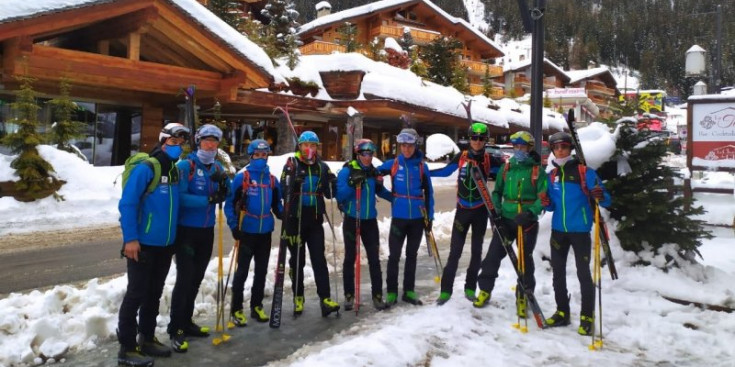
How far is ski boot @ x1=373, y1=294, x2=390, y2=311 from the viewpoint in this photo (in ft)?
17.7

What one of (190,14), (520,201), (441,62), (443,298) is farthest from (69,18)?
(441,62)

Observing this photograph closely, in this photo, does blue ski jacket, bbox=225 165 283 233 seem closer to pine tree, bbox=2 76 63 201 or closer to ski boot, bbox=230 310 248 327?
ski boot, bbox=230 310 248 327

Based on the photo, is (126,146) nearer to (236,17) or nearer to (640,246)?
(236,17)

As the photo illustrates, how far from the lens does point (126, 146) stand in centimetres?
1914

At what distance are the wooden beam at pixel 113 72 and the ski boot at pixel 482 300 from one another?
515 inches

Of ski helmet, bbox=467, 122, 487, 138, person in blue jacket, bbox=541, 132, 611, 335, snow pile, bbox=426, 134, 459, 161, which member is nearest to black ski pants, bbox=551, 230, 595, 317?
person in blue jacket, bbox=541, 132, 611, 335

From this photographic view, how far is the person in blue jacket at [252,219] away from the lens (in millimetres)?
4871

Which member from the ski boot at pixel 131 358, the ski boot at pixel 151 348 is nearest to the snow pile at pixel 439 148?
the ski boot at pixel 151 348

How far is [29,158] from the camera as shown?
38.1 feet

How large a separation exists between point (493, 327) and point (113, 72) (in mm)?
13798

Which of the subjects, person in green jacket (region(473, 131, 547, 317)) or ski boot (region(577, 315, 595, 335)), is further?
person in green jacket (region(473, 131, 547, 317))

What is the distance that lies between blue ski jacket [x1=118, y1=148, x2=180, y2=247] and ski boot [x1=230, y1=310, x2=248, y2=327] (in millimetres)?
1218

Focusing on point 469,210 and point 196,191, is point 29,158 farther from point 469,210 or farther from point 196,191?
point 469,210

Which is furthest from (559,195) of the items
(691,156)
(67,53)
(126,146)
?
(126,146)
